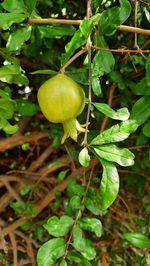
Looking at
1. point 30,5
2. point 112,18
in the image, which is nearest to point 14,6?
point 30,5

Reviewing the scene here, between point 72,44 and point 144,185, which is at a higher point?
point 72,44

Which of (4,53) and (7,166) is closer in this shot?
(4,53)

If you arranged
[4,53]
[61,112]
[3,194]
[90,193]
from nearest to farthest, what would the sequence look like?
[61,112]
[4,53]
[90,193]
[3,194]

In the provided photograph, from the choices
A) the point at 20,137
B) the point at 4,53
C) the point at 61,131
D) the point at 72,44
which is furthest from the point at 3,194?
the point at 72,44

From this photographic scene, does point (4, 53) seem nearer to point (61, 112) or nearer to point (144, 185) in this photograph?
point (61, 112)

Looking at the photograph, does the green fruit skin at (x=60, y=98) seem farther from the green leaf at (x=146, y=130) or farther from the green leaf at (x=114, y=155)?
the green leaf at (x=146, y=130)

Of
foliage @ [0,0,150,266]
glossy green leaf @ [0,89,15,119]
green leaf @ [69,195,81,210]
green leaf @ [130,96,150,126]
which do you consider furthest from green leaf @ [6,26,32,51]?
green leaf @ [69,195,81,210]

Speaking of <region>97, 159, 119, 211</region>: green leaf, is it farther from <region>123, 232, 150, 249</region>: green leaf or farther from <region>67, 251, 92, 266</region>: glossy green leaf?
<region>123, 232, 150, 249</region>: green leaf
